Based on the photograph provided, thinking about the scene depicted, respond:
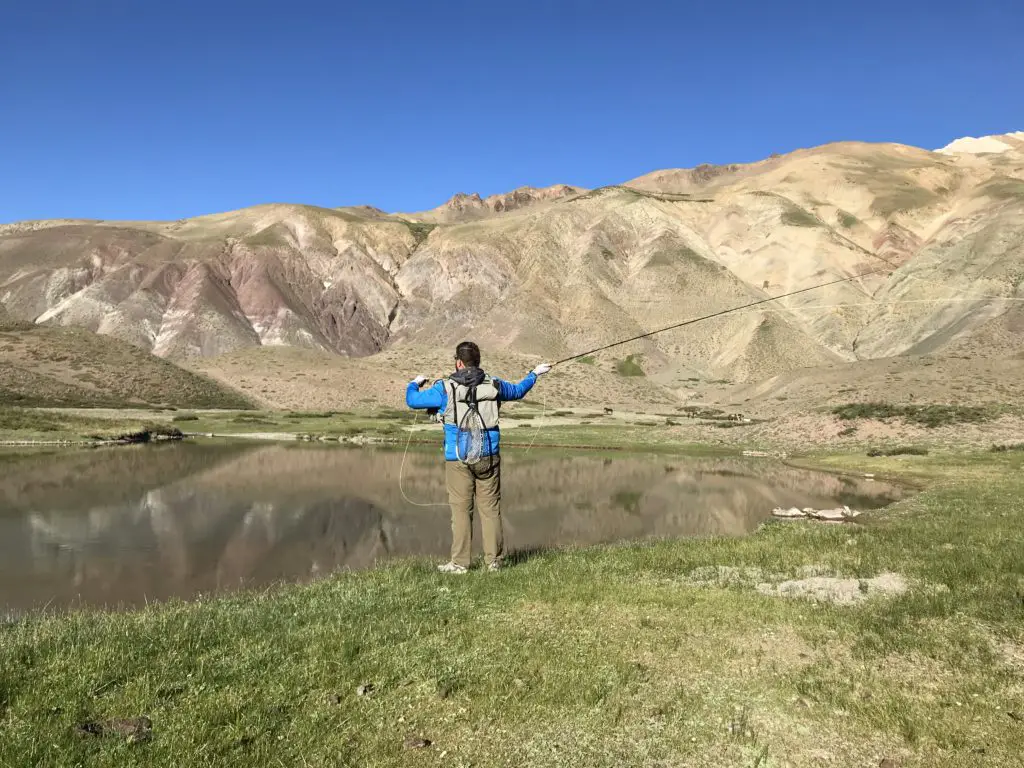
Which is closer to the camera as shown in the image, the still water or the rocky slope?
the still water

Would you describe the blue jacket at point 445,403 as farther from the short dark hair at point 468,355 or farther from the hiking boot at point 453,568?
A: the hiking boot at point 453,568

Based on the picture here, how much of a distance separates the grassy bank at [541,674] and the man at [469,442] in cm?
76

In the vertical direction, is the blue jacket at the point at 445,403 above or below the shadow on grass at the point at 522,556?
above

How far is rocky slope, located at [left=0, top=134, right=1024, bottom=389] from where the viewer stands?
4072 inches

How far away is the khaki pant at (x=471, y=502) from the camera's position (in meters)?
10.7

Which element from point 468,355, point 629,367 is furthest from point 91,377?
point 468,355

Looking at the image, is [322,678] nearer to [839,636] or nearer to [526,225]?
[839,636]

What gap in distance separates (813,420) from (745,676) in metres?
48.0

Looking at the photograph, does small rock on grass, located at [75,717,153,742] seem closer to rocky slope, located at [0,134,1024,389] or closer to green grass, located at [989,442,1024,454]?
green grass, located at [989,442,1024,454]

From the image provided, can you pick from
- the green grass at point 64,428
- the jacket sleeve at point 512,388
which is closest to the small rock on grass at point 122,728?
the jacket sleeve at point 512,388

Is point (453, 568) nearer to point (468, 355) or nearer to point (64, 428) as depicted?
point (468, 355)

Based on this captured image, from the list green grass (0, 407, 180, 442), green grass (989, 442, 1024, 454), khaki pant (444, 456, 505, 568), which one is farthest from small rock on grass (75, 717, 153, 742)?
green grass (0, 407, 180, 442)

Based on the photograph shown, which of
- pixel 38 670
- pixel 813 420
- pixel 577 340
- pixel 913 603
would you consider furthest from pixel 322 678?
pixel 577 340

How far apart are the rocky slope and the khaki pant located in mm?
90546
